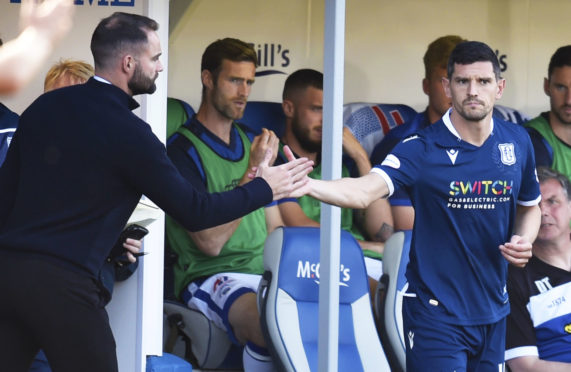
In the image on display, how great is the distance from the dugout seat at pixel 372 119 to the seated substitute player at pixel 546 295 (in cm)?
101

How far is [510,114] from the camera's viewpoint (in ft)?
24.3

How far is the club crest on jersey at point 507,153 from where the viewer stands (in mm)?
4688

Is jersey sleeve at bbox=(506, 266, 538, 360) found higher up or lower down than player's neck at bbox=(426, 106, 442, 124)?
lower down

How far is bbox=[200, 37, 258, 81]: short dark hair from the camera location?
22.0 feet

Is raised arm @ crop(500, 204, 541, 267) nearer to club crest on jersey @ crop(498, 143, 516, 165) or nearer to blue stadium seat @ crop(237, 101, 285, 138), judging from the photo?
club crest on jersey @ crop(498, 143, 516, 165)

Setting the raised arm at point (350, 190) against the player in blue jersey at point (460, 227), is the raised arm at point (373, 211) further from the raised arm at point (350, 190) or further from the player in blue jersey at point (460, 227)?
the raised arm at point (350, 190)

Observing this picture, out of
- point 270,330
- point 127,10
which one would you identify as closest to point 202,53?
point 127,10

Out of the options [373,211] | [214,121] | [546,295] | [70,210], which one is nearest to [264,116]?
[214,121]

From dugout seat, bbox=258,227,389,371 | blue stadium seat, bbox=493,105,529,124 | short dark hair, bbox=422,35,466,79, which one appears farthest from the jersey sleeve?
short dark hair, bbox=422,35,466,79

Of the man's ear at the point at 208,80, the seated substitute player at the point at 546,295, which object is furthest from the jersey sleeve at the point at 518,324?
the man's ear at the point at 208,80

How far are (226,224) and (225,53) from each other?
1000 millimetres

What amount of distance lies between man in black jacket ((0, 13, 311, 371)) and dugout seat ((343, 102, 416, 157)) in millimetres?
3352

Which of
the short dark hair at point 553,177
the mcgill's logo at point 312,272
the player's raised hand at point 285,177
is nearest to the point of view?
the player's raised hand at point 285,177

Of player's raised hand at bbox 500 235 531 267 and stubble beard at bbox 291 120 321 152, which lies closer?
player's raised hand at bbox 500 235 531 267
